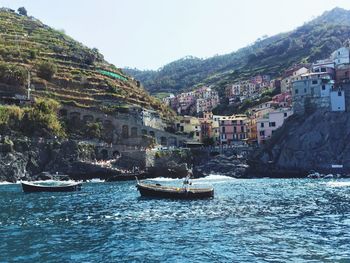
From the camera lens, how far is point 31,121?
364 ft

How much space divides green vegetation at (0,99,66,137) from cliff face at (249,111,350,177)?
153ft

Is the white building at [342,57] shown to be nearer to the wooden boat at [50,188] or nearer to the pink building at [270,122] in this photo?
the pink building at [270,122]

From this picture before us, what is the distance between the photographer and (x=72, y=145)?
108625mm

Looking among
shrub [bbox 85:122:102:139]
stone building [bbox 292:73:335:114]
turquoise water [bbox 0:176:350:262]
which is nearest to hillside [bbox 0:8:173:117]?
shrub [bbox 85:122:102:139]

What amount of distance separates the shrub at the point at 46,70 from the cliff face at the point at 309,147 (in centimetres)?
6097

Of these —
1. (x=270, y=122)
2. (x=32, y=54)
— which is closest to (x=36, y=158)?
(x=32, y=54)

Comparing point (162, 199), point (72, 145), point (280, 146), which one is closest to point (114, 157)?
point (72, 145)

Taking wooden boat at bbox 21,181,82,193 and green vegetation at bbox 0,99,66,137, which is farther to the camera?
green vegetation at bbox 0,99,66,137

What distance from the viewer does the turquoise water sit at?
28.4 meters

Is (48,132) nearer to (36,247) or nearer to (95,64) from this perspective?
(95,64)

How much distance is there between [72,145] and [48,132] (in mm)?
7101

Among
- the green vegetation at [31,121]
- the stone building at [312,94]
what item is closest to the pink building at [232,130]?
the stone building at [312,94]

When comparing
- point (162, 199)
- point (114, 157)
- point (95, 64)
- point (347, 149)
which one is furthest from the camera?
point (95, 64)

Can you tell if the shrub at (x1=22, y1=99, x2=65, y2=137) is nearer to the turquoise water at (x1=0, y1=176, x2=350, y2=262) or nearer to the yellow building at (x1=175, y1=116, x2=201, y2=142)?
the yellow building at (x1=175, y1=116, x2=201, y2=142)
